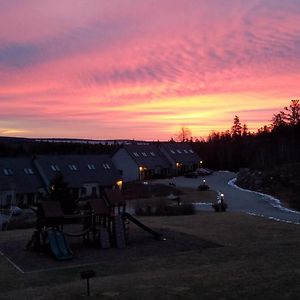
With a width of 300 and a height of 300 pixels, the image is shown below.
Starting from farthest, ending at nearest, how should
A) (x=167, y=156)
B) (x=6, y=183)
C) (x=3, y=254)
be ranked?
1. (x=167, y=156)
2. (x=6, y=183)
3. (x=3, y=254)

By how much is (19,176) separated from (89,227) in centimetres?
3272

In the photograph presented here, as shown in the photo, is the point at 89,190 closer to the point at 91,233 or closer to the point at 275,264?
the point at 91,233

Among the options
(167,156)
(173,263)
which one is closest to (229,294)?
(173,263)

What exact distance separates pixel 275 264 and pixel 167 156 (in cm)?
6814

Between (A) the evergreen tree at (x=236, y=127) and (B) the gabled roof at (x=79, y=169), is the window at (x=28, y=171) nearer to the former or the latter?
(B) the gabled roof at (x=79, y=169)

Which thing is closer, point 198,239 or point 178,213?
point 198,239

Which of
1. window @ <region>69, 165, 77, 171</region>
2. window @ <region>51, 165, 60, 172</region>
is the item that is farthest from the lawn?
window @ <region>69, 165, 77, 171</region>

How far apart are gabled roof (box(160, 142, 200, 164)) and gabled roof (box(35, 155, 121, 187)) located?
22.6 m

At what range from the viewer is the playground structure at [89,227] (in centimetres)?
1919

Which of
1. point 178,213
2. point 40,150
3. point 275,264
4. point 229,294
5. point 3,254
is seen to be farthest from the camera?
point 40,150

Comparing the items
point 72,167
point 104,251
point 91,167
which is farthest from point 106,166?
point 104,251

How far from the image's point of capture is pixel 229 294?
11047 mm

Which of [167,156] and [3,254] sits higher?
[167,156]

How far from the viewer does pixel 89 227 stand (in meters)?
21.4
